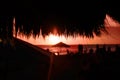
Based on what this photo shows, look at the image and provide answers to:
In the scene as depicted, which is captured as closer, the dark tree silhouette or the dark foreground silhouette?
the dark tree silhouette

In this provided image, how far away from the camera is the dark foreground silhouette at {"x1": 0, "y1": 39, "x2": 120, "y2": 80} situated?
11.3 ft

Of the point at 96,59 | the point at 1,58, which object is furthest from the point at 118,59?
the point at 1,58

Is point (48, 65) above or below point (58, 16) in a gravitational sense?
below

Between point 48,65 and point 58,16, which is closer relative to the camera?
point 58,16

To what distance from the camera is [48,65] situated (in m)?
4.16

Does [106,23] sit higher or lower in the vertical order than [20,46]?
higher

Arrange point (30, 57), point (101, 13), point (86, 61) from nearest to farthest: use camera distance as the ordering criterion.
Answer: point (101, 13)
point (30, 57)
point (86, 61)

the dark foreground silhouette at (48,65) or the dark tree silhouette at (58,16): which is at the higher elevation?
the dark tree silhouette at (58,16)

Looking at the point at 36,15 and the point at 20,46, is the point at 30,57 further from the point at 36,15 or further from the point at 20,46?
the point at 36,15

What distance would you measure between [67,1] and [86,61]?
140 inches

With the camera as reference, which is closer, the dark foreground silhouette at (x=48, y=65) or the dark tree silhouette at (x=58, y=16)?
the dark tree silhouette at (x=58, y=16)

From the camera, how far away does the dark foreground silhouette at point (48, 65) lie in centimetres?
345

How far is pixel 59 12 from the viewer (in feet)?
10.8

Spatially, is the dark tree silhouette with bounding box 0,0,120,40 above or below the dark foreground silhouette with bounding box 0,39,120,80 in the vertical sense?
above
